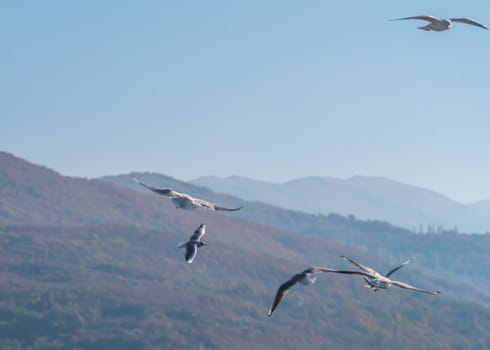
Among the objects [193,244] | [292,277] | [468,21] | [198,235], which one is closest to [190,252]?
[193,244]

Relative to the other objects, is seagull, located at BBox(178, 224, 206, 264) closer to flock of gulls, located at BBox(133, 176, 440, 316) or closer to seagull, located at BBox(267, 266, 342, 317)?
flock of gulls, located at BBox(133, 176, 440, 316)

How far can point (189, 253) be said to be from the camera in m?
23.3

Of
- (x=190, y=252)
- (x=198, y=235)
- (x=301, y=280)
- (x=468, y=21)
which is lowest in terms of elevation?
(x=301, y=280)

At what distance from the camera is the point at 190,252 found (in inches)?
921

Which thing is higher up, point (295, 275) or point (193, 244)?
point (193, 244)

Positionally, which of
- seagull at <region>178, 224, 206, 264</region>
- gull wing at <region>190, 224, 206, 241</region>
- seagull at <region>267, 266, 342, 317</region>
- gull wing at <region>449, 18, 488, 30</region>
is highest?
gull wing at <region>449, 18, 488, 30</region>

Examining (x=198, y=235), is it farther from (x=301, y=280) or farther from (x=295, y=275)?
(x=301, y=280)

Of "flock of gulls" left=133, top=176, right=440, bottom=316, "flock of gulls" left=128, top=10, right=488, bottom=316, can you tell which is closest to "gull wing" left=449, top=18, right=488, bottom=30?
"flock of gulls" left=128, top=10, right=488, bottom=316

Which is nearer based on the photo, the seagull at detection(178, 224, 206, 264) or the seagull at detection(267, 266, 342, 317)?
the seagull at detection(267, 266, 342, 317)

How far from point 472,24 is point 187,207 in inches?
680

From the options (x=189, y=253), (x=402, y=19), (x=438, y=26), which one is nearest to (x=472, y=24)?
(x=438, y=26)

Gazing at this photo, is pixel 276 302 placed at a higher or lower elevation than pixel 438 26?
lower

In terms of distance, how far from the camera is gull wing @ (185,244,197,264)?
2270cm

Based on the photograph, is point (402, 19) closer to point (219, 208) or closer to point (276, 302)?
point (219, 208)
